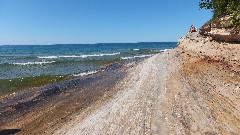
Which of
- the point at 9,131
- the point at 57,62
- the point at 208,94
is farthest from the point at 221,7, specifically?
the point at 57,62

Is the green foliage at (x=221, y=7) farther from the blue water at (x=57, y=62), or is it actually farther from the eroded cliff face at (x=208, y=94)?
the blue water at (x=57, y=62)

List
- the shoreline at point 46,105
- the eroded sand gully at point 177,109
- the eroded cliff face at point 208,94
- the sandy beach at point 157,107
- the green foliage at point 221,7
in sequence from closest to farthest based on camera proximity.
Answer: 1. the eroded cliff face at point 208,94
2. the eroded sand gully at point 177,109
3. the sandy beach at point 157,107
4. the shoreline at point 46,105
5. the green foliage at point 221,7

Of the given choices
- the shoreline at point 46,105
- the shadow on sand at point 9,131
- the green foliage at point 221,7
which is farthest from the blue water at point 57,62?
the shadow on sand at point 9,131

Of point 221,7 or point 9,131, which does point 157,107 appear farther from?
point 221,7

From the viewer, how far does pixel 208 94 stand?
1265 cm

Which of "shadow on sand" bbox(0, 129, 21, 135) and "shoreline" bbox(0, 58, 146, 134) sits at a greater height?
"shoreline" bbox(0, 58, 146, 134)

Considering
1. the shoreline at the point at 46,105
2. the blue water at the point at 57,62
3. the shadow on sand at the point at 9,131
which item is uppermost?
the shoreline at the point at 46,105

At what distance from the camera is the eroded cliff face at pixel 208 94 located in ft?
31.7

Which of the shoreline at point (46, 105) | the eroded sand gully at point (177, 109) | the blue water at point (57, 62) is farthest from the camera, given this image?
the blue water at point (57, 62)

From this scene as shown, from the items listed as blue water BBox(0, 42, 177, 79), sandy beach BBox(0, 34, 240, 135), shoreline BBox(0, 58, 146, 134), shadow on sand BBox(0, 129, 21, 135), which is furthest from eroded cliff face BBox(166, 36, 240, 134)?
blue water BBox(0, 42, 177, 79)

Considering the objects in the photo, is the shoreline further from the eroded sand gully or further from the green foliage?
the green foliage

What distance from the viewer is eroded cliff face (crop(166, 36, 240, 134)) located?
9.66 meters

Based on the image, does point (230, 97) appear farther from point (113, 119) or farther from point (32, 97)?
point (32, 97)

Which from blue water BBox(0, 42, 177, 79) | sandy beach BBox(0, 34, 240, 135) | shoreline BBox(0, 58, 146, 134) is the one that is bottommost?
blue water BBox(0, 42, 177, 79)
